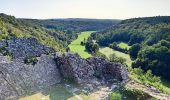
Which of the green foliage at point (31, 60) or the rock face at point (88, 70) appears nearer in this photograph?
the green foliage at point (31, 60)

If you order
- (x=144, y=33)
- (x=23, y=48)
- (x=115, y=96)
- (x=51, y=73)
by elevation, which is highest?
(x=23, y=48)

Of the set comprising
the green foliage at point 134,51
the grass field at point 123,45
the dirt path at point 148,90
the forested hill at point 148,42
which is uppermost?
the dirt path at point 148,90

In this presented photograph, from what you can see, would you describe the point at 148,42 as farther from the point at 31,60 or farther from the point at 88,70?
the point at 31,60

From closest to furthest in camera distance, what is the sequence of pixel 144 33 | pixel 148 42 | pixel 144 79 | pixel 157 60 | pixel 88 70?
1. pixel 88 70
2. pixel 144 79
3. pixel 157 60
4. pixel 148 42
5. pixel 144 33

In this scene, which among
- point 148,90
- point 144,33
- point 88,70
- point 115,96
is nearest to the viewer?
point 115,96

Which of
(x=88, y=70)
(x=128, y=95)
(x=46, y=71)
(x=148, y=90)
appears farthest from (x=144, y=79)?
(x=46, y=71)

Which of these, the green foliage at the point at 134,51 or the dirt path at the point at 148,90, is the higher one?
the dirt path at the point at 148,90

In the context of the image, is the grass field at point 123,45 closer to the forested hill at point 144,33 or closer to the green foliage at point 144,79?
the forested hill at point 144,33

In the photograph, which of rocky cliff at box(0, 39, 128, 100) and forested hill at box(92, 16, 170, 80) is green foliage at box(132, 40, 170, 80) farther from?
rocky cliff at box(0, 39, 128, 100)

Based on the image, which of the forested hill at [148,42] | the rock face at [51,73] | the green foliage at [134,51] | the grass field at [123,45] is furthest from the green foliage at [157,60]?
the rock face at [51,73]
